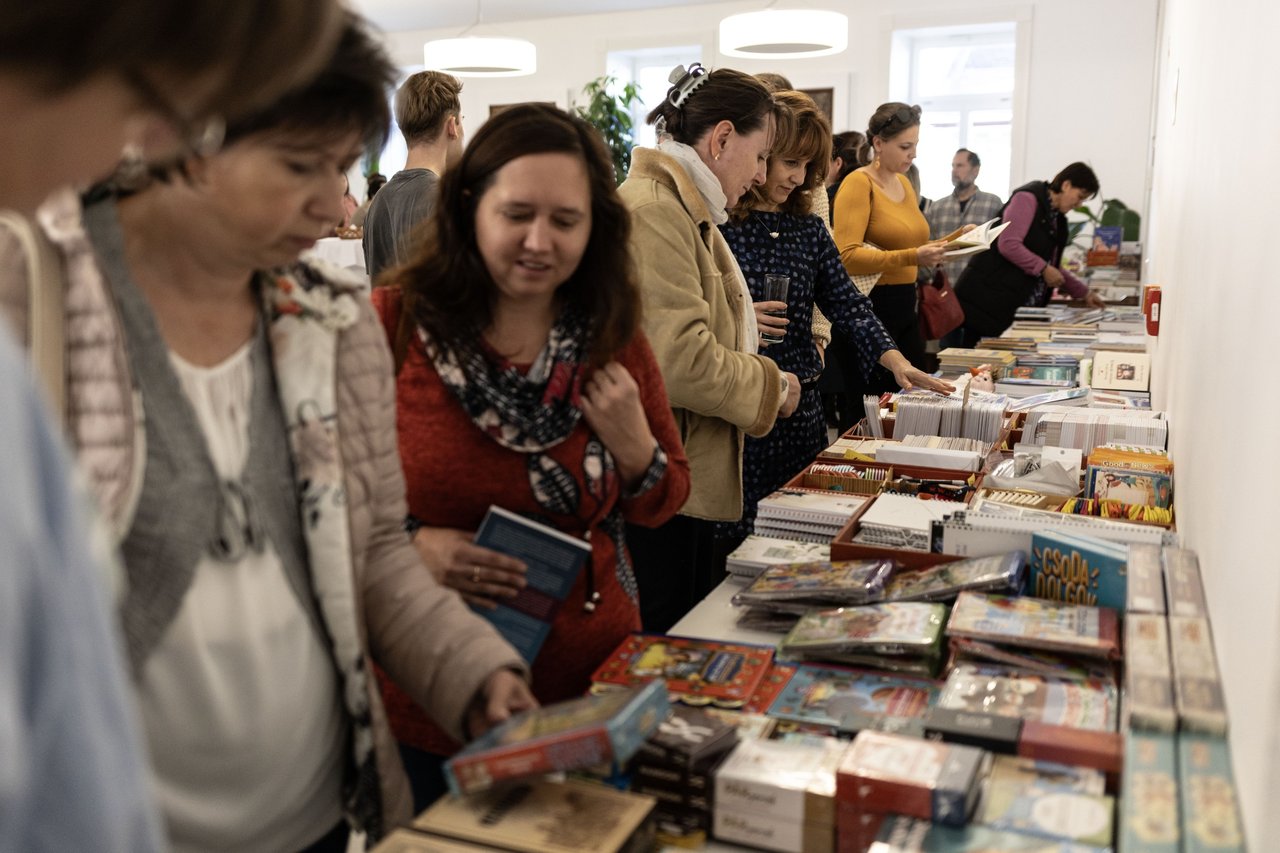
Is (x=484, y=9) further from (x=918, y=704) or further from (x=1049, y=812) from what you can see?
(x=1049, y=812)

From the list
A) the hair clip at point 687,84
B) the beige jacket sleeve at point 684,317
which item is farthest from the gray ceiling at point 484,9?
the beige jacket sleeve at point 684,317

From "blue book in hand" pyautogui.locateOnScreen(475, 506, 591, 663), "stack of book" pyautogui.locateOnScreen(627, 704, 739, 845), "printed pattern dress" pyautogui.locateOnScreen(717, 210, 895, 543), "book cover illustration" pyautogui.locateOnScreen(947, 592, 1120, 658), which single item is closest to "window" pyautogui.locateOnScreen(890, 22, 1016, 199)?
"printed pattern dress" pyautogui.locateOnScreen(717, 210, 895, 543)

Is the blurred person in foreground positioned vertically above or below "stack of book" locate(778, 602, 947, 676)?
above

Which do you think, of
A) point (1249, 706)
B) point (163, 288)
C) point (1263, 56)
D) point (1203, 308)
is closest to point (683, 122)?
point (1203, 308)

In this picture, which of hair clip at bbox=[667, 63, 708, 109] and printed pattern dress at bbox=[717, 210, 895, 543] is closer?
hair clip at bbox=[667, 63, 708, 109]

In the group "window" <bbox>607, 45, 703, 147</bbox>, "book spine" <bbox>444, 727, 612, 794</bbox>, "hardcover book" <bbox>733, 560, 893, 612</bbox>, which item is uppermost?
"window" <bbox>607, 45, 703, 147</bbox>

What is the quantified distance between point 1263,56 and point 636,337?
0.89 metres

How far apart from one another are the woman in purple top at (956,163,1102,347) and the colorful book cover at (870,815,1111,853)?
5.47 meters

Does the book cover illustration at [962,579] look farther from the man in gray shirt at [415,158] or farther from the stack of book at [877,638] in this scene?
the man in gray shirt at [415,158]

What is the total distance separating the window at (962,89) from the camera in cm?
1052

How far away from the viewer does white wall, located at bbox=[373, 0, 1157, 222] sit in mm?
9594

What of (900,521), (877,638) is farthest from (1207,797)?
(900,521)

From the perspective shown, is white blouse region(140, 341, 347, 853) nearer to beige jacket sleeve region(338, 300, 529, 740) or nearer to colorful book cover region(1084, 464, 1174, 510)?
beige jacket sleeve region(338, 300, 529, 740)

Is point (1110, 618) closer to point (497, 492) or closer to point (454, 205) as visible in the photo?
point (497, 492)
